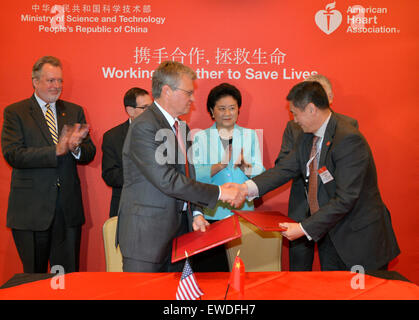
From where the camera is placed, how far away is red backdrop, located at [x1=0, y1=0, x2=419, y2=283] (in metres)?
4.18

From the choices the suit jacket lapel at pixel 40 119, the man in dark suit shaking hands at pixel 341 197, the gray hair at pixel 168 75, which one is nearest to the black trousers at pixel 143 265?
the man in dark suit shaking hands at pixel 341 197

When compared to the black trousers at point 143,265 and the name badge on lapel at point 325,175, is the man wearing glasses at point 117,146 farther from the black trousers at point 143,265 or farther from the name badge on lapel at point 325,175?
the name badge on lapel at point 325,175

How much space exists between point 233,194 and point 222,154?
1.00 m

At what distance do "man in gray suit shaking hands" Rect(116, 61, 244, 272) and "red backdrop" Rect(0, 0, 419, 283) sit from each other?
1.69 m

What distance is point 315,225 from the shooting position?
8.64 ft

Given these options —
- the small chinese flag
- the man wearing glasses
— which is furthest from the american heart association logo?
the small chinese flag

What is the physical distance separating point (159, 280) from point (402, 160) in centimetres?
326

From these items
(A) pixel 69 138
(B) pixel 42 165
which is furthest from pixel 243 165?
(B) pixel 42 165

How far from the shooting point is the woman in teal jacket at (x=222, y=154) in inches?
142

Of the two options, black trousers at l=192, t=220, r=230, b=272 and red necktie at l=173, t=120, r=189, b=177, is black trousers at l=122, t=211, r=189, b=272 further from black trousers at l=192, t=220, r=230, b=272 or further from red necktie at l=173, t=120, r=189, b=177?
black trousers at l=192, t=220, r=230, b=272

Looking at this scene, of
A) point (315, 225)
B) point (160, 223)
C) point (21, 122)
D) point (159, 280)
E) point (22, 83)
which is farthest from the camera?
point (22, 83)

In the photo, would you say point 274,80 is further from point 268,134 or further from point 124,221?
point 124,221

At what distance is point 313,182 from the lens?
9.58 ft
